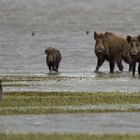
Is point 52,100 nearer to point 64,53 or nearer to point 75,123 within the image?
point 75,123

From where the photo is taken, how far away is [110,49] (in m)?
46.3

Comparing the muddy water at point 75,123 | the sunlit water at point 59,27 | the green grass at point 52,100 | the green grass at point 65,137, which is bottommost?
the sunlit water at point 59,27

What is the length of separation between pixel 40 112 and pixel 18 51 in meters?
45.5

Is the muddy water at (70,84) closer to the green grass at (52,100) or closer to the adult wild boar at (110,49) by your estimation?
the green grass at (52,100)

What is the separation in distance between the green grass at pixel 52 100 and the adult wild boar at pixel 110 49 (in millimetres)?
17242

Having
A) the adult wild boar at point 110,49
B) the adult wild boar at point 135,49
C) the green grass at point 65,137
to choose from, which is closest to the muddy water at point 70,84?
the adult wild boar at point 135,49

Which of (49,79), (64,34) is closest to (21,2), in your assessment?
(64,34)

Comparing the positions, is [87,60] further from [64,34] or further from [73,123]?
[73,123]

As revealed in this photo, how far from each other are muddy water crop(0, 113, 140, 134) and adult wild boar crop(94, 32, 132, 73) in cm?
2396

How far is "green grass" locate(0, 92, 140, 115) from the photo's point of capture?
21406 mm

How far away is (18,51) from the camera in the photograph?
2613 inches

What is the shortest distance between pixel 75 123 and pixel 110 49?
1090 inches

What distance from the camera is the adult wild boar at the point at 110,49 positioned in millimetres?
44656

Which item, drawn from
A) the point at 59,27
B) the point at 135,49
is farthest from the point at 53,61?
the point at 59,27
